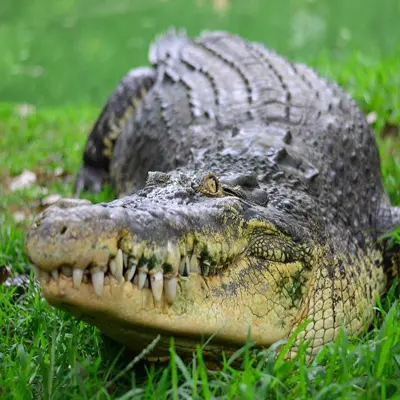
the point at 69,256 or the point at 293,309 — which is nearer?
the point at 69,256

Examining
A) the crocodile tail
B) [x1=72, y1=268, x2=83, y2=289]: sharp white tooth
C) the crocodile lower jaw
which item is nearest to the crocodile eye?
the crocodile lower jaw

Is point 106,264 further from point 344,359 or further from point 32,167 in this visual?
point 32,167

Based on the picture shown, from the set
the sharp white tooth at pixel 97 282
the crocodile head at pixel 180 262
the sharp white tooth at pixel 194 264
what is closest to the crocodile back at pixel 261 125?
the crocodile head at pixel 180 262

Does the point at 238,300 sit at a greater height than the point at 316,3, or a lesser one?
lesser

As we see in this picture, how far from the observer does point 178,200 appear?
8.14 ft

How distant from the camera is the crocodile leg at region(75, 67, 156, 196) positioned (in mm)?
5574

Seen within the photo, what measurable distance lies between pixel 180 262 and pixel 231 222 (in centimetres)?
32

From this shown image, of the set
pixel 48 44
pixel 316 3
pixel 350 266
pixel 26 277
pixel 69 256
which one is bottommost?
pixel 26 277

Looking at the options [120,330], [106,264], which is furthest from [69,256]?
[120,330]

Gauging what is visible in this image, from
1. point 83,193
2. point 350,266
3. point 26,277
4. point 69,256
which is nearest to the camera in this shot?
point 69,256

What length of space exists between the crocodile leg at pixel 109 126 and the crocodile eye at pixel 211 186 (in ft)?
9.77

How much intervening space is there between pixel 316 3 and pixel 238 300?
11.7m

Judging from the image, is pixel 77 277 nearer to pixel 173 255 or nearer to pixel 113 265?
Answer: pixel 113 265

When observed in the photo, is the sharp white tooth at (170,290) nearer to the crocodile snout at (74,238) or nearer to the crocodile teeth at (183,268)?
the crocodile teeth at (183,268)
